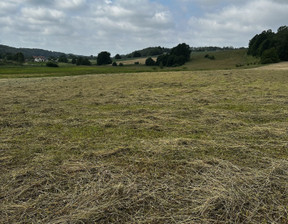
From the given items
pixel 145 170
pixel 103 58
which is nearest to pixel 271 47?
pixel 103 58

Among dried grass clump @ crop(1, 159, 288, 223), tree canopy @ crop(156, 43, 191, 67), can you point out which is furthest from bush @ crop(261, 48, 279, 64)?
dried grass clump @ crop(1, 159, 288, 223)

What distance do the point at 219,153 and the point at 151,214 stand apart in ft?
7.36

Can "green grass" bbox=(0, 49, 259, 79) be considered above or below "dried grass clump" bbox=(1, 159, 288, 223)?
above

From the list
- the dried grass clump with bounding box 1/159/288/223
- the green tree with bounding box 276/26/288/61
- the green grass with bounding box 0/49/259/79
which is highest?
the green tree with bounding box 276/26/288/61

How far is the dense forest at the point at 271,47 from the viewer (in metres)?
52.1

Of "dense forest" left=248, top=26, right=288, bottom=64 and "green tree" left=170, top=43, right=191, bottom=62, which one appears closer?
"dense forest" left=248, top=26, right=288, bottom=64

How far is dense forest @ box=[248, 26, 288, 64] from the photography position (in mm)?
52125

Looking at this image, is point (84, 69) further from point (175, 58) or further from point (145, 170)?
point (145, 170)

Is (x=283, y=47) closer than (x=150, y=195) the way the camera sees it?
No

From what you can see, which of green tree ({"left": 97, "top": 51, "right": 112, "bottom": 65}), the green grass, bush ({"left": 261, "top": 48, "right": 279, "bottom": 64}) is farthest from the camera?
green tree ({"left": 97, "top": 51, "right": 112, "bottom": 65})

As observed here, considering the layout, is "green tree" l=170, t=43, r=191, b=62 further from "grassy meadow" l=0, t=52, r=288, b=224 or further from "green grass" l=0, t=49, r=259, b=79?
"grassy meadow" l=0, t=52, r=288, b=224

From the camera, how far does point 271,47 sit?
5828 cm

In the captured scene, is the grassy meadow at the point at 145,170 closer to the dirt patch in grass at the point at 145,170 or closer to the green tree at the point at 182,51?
the dirt patch in grass at the point at 145,170

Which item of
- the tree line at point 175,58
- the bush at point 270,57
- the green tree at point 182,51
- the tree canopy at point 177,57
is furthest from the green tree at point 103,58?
the bush at point 270,57
